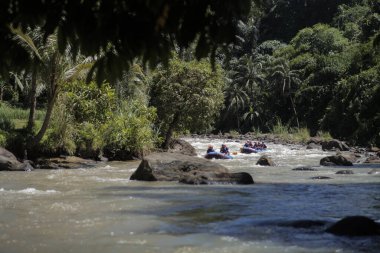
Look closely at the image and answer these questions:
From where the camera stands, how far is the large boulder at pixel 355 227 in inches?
303

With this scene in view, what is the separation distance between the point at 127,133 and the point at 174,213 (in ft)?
43.5

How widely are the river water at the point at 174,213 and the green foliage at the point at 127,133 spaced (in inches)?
232

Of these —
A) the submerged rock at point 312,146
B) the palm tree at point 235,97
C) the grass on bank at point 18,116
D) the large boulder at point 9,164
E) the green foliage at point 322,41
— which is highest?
the green foliage at point 322,41

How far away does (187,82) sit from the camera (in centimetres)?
2755

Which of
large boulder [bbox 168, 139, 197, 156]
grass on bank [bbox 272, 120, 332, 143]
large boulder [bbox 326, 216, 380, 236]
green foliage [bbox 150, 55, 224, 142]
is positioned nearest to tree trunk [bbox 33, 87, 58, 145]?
green foliage [bbox 150, 55, 224, 142]

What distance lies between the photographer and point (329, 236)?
301 inches

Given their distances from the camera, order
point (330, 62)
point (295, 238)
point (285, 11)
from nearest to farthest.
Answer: point (295, 238) → point (330, 62) → point (285, 11)

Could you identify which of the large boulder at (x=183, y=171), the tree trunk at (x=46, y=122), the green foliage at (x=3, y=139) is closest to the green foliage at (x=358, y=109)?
the large boulder at (x=183, y=171)

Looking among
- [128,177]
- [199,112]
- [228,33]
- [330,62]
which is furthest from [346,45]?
[228,33]

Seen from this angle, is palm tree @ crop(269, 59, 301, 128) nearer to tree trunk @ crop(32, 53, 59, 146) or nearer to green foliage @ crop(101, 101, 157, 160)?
green foliage @ crop(101, 101, 157, 160)

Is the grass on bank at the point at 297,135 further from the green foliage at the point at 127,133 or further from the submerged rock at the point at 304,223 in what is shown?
the submerged rock at the point at 304,223

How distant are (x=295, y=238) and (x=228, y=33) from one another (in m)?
4.68

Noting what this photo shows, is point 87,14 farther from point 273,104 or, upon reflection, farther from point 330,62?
point 273,104

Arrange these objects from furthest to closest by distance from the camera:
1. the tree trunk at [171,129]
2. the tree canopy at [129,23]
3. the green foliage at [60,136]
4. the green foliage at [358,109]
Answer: the green foliage at [358,109], the tree trunk at [171,129], the green foliage at [60,136], the tree canopy at [129,23]
